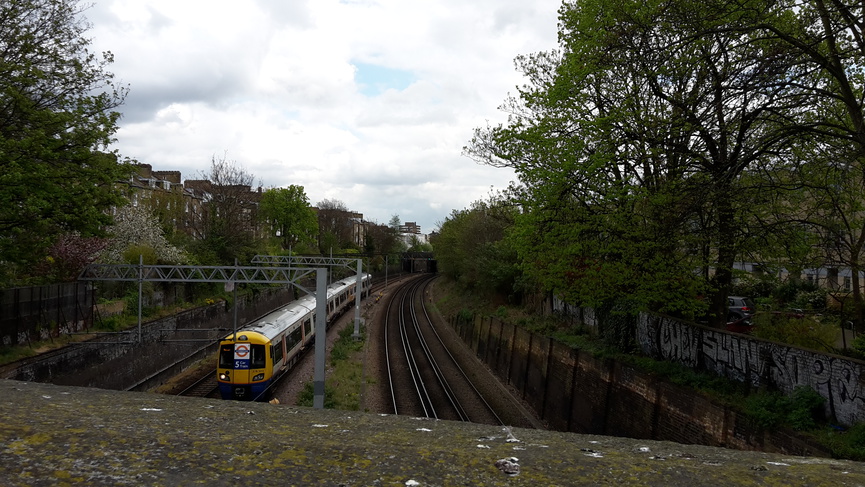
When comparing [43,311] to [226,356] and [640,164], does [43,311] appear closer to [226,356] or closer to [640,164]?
[226,356]

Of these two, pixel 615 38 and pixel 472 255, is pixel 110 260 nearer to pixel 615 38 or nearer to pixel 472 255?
pixel 472 255

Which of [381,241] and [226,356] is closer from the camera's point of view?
[226,356]

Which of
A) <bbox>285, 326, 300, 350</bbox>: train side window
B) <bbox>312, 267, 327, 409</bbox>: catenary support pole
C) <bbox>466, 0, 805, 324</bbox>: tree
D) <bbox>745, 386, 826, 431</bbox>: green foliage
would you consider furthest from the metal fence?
<bbox>745, 386, 826, 431</bbox>: green foliage

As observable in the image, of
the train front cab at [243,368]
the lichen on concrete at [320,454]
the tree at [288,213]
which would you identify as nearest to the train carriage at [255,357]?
the train front cab at [243,368]

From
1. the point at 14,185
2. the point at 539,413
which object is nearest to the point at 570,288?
the point at 539,413

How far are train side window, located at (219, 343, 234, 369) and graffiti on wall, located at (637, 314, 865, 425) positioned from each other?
44.8 ft

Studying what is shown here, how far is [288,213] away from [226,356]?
149ft

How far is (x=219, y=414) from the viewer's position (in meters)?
3.59

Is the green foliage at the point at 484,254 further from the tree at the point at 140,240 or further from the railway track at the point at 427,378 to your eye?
the tree at the point at 140,240

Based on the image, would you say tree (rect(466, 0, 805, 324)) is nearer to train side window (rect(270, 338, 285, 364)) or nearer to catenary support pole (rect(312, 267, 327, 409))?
catenary support pole (rect(312, 267, 327, 409))

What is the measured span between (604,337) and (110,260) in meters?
24.7

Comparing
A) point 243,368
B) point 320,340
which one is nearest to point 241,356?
point 243,368

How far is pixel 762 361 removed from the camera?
441 inches

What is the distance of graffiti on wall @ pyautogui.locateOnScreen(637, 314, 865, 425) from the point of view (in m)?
9.04
